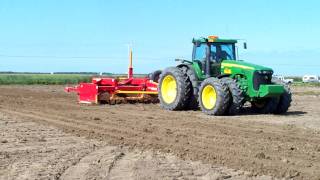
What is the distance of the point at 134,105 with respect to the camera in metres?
18.2

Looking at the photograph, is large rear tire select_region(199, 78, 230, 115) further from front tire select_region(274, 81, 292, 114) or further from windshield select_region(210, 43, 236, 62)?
front tire select_region(274, 81, 292, 114)

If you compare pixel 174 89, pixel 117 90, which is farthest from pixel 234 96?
pixel 117 90

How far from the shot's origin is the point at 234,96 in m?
14.5

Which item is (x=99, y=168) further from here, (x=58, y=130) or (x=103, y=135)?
(x=58, y=130)

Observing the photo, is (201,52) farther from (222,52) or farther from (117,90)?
(117,90)

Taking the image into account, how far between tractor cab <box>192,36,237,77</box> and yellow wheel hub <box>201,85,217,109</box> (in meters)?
0.90

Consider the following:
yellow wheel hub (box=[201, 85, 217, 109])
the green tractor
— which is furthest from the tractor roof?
yellow wheel hub (box=[201, 85, 217, 109])

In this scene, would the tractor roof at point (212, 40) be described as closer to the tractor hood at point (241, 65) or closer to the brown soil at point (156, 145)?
the tractor hood at point (241, 65)

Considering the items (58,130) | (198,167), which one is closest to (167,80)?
(58,130)

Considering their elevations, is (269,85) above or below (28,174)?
above

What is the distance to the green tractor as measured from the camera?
14.8 metres

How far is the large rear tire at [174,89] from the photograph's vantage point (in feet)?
53.5

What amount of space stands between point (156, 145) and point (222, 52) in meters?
7.74

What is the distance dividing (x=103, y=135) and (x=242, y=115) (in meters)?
5.81
